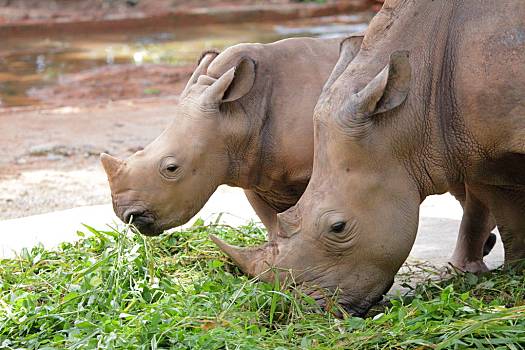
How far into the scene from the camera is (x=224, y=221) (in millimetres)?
6922

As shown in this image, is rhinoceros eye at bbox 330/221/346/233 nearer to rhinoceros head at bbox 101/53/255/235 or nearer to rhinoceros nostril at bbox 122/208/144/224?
rhinoceros head at bbox 101/53/255/235

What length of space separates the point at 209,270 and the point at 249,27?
1508 cm

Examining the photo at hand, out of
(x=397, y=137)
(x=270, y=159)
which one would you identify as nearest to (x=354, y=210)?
(x=397, y=137)

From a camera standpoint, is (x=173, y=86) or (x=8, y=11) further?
(x=8, y=11)

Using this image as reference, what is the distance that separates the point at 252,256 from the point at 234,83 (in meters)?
1.04

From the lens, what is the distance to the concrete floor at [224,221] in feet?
21.1

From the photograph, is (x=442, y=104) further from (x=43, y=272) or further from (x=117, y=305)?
(x=43, y=272)

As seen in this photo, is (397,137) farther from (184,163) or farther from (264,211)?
(264,211)

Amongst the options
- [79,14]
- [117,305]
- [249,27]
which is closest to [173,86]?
[249,27]

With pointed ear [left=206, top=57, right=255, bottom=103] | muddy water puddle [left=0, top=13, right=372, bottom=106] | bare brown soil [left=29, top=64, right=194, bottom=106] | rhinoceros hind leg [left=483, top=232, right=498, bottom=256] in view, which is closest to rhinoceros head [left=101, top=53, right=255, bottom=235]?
pointed ear [left=206, top=57, right=255, bottom=103]

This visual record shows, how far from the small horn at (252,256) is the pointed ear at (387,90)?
0.72 metres

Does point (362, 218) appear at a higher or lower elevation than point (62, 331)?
higher

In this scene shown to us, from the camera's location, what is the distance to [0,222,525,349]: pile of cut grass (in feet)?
13.9

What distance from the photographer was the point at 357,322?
4410 mm
